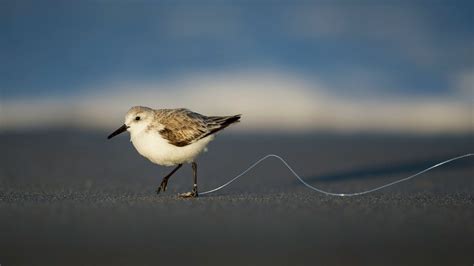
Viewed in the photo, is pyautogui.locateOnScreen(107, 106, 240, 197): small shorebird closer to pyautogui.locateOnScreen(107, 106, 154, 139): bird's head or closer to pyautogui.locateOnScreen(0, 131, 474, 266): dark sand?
pyautogui.locateOnScreen(107, 106, 154, 139): bird's head

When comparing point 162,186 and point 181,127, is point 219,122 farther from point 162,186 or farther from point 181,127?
point 162,186

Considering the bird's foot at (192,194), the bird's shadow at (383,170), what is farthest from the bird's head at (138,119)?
the bird's shadow at (383,170)

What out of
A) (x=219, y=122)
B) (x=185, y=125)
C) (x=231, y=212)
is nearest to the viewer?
(x=231, y=212)

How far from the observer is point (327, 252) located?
12.4ft

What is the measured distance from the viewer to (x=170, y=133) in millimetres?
5691

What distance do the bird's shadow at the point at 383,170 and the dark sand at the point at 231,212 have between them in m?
0.01

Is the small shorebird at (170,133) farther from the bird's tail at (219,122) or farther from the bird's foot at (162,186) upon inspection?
the bird's foot at (162,186)

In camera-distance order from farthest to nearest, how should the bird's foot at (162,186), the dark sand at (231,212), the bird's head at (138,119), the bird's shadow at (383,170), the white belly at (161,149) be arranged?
1. the bird's shadow at (383,170)
2. the bird's foot at (162,186)
3. the bird's head at (138,119)
4. the white belly at (161,149)
5. the dark sand at (231,212)

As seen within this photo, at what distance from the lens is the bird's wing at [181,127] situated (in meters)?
5.70

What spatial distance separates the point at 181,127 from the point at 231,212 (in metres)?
1.15

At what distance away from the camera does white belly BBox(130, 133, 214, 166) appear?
5.65 meters

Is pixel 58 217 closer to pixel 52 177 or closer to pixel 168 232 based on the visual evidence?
pixel 168 232

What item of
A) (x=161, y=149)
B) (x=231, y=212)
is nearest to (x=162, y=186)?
(x=161, y=149)

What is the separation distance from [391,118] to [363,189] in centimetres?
518
